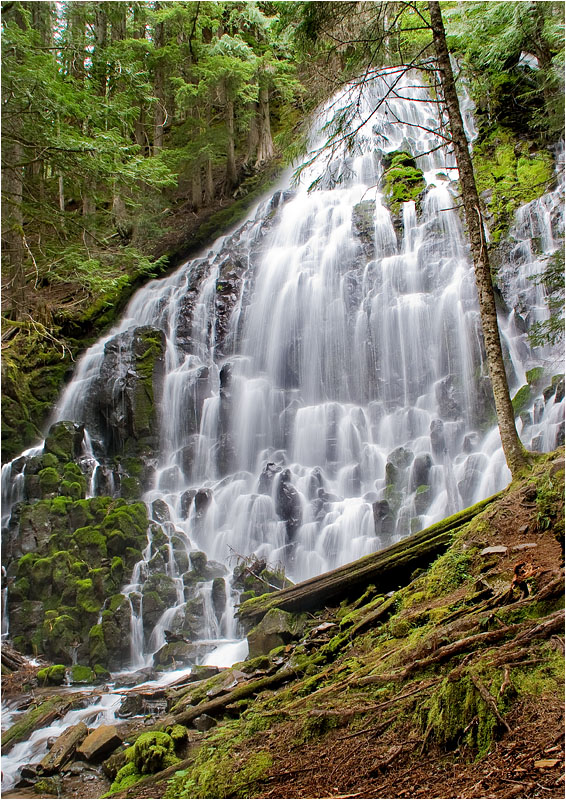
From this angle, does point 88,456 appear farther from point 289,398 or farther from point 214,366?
point 289,398

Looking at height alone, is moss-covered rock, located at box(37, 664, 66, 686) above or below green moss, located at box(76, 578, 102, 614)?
below

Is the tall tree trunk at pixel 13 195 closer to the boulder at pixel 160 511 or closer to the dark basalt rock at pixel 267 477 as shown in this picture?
the boulder at pixel 160 511

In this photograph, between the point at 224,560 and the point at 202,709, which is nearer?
the point at 202,709

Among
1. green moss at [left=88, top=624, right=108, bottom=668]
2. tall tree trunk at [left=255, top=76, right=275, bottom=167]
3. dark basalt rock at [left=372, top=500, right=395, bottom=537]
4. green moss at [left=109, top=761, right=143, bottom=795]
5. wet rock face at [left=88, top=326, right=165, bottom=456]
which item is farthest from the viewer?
tall tree trunk at [left=255, top=76, right=275, bottom=167]

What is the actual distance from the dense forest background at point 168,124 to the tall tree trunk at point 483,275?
0.51m

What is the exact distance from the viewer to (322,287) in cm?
1460

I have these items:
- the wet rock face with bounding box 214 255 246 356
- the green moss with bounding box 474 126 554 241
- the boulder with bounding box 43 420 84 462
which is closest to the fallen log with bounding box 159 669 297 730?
the boulder with bounding box 43 420 84 462

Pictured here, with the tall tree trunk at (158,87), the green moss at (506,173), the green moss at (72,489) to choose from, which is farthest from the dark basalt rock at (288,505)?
the tall tree trunk at (158,87)

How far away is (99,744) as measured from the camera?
15.3 ft

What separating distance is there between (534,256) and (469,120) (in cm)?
830

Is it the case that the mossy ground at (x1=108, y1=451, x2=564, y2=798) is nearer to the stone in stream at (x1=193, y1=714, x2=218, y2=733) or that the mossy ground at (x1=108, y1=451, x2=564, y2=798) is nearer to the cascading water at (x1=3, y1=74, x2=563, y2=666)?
the stone in stream at (x1=193, y1=714, x2=218, y2=733)

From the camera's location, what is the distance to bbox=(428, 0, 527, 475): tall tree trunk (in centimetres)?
474

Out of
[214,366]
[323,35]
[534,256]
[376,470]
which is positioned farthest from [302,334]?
[323,35]

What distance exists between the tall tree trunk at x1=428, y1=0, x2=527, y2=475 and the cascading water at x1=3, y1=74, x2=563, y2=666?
2.79m
